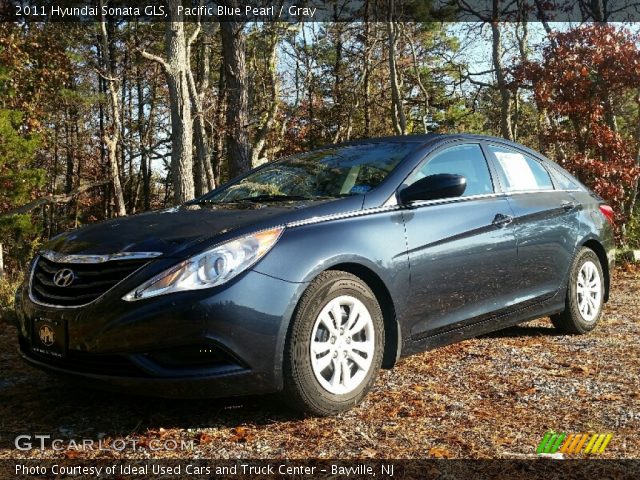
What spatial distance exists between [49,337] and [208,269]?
938 millimetres

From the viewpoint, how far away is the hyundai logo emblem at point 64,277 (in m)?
3.21

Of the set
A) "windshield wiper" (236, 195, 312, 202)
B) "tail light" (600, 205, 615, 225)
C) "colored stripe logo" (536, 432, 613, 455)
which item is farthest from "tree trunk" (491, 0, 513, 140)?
"colored stripe logo" (536, 432, 613, 455)

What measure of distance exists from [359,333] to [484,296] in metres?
1.19

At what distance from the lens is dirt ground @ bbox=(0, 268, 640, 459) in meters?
2.97

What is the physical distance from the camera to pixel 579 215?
5387 mm

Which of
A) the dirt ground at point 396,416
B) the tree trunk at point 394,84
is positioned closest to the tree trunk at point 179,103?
the dirt ground at point 396,416

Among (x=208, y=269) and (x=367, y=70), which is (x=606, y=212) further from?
(x=367, y=70)

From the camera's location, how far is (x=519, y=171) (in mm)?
5043

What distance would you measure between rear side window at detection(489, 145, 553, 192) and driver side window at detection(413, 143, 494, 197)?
7.7 inches

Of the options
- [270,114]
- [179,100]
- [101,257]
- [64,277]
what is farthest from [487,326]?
[270,114]

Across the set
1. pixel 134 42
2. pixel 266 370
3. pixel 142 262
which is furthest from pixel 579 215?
pixel 134 42

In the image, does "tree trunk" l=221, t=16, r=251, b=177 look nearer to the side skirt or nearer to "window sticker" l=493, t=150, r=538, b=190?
"window sticker" l=493, t=150, r=538, b=190

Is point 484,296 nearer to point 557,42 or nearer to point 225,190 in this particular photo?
point 225,190

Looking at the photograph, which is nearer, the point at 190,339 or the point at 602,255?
the point at 190,339
